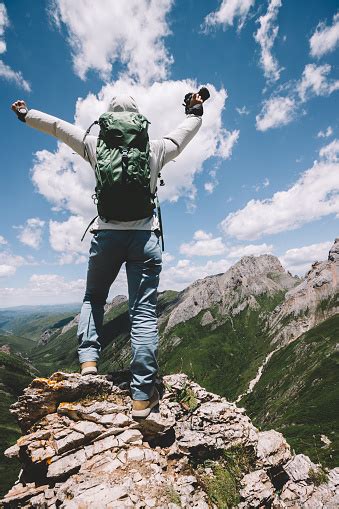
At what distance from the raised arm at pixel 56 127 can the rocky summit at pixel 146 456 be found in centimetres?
487

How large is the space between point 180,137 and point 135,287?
334cm

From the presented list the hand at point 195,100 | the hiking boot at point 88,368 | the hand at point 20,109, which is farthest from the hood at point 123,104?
the hiking boot at point 88,368

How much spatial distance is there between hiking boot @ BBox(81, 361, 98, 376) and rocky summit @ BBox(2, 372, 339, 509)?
14 cm

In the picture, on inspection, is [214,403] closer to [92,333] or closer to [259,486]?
[259,486]

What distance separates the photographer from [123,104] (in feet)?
21.3

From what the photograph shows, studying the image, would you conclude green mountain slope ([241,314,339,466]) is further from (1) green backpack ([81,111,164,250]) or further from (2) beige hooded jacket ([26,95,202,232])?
(1) green backpack ([81,111,164,250])

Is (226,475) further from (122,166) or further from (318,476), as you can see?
(122,166)

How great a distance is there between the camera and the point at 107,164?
18.7 ft

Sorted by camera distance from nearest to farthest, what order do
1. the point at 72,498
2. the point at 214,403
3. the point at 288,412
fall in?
the point at 72,498
the point at 214,403
the point at 288,412

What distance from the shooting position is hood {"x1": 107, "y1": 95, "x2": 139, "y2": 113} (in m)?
6.48

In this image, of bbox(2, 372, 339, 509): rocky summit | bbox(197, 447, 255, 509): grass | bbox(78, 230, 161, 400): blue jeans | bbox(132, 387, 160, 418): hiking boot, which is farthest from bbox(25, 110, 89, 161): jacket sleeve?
bbox(197, 447, 255, 509): grass

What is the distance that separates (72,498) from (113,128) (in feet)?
19.9

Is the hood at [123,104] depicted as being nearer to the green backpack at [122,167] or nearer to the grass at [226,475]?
the green backpack at [122,167]

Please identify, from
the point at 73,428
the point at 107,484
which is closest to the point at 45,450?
the point at 73,428
